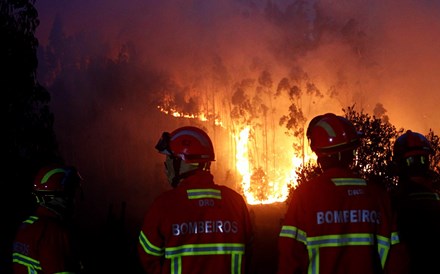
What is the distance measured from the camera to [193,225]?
391cm

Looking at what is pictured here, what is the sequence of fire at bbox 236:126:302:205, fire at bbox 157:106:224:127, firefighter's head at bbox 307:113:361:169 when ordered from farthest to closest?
fire at bbox 157:106:224:127, fire at bbox 236:126:302:205, firefighter's head at bbox 307:113:361:169

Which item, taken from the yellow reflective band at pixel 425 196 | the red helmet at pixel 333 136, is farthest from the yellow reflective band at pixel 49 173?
the yellow reflective band at pixel 425 196

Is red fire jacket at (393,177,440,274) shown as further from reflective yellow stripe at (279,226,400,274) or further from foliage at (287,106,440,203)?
foliage at (287,106,440,203)

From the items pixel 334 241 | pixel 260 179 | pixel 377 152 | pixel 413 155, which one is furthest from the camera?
pixel 260 179

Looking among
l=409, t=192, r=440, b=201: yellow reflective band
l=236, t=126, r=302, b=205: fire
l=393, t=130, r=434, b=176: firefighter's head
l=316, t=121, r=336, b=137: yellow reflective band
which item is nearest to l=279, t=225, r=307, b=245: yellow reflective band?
l=316, t=121, r=336, b=137: yellow reflective band

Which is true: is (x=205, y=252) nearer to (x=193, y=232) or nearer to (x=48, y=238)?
(x=193, y=232)

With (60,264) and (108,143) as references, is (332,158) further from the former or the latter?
(108,143)

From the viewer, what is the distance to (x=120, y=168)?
339 ft

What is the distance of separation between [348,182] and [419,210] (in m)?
1.55

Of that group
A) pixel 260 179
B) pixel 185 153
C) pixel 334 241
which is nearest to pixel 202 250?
pixel 185 153

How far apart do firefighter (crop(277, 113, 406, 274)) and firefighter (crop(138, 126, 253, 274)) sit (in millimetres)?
511

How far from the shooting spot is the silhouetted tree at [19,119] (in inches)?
467

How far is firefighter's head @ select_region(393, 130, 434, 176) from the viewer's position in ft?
17.2

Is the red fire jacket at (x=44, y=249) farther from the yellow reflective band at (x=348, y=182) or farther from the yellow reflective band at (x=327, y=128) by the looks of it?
the yellow reflective band at (x=327, y=128)
